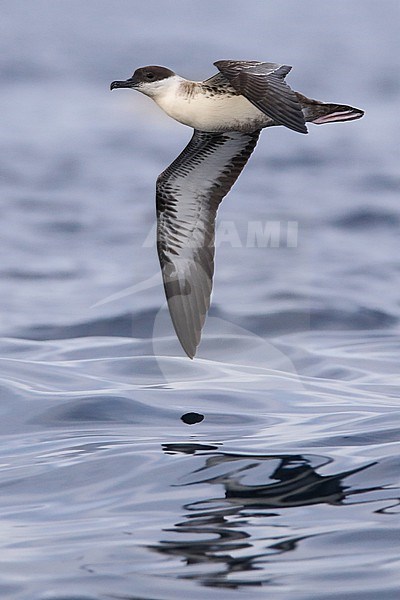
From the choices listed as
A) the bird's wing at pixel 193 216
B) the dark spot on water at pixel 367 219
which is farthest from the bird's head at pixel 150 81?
the dark spot on water at pixel 367 219

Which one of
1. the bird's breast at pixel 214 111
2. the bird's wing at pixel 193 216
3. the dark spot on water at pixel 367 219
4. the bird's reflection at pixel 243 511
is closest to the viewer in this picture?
the bird's reflection at pixel 243 511

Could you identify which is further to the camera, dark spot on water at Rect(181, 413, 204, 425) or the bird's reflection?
dark spot on water at Rect(181, 413, 204, 425)

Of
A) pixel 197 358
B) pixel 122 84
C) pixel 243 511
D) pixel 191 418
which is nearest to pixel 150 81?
pixel 122 84

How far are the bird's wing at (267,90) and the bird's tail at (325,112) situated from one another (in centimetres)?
62

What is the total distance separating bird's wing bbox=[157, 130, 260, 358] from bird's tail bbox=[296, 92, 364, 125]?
99 cm

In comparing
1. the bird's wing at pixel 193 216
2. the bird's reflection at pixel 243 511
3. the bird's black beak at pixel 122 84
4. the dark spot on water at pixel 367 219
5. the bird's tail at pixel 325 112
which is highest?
the bird's black beak at pixel 122 84

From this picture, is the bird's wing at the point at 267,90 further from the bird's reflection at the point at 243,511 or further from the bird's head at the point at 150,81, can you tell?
the bird's reflection at the point at 243,511

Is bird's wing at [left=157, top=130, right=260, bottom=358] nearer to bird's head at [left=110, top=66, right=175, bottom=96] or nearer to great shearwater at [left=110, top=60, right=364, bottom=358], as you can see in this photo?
great shearwater at [left=110, top=60, right=364, bottom=358]

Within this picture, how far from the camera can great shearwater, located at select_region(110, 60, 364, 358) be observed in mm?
10305

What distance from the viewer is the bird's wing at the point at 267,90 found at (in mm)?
8906

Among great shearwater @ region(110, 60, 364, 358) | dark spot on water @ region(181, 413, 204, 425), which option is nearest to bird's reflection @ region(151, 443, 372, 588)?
dark spot on water @ region(181, 413, 204, 425)

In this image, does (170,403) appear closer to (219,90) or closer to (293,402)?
(293,402)

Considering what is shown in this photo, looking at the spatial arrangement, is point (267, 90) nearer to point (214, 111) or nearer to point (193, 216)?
point (214, 111)

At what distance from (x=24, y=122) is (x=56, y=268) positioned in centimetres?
1218
